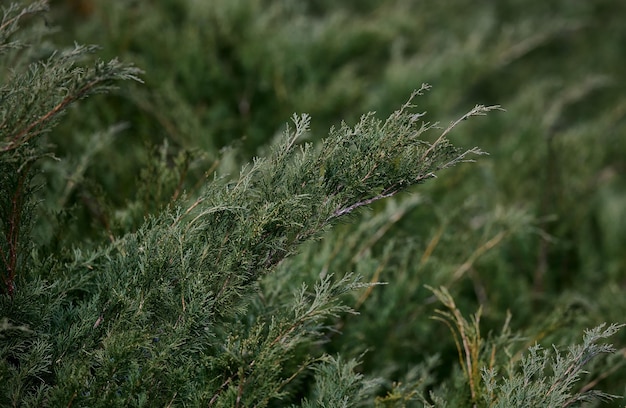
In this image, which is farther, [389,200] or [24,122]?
[389,200]

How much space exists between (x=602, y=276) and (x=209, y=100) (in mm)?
1772

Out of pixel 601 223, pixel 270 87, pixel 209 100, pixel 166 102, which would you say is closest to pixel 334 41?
pixel 270 87

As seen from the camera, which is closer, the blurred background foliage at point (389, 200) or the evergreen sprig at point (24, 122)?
the evergreen sprig at point (24, 122)

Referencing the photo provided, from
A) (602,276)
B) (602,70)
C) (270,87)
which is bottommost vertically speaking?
(602,70)

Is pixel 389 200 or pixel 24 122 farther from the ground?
pixel 24 122

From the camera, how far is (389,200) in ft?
6.39

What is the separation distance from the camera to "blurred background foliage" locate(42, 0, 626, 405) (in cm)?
165

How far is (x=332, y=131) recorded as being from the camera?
1.05 meters

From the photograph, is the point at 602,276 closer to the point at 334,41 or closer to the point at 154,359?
the point at 334,41

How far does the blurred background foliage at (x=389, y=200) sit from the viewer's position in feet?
5.41

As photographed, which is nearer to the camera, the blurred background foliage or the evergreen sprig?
the evergreen sprig

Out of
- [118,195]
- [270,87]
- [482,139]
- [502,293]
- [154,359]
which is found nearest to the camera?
[154,359]

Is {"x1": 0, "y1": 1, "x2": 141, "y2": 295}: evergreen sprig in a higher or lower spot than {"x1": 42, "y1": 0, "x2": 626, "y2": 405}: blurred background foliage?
higher

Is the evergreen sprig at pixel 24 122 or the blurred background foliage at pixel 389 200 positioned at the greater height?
the evergreen sprig at pixel 24 122
